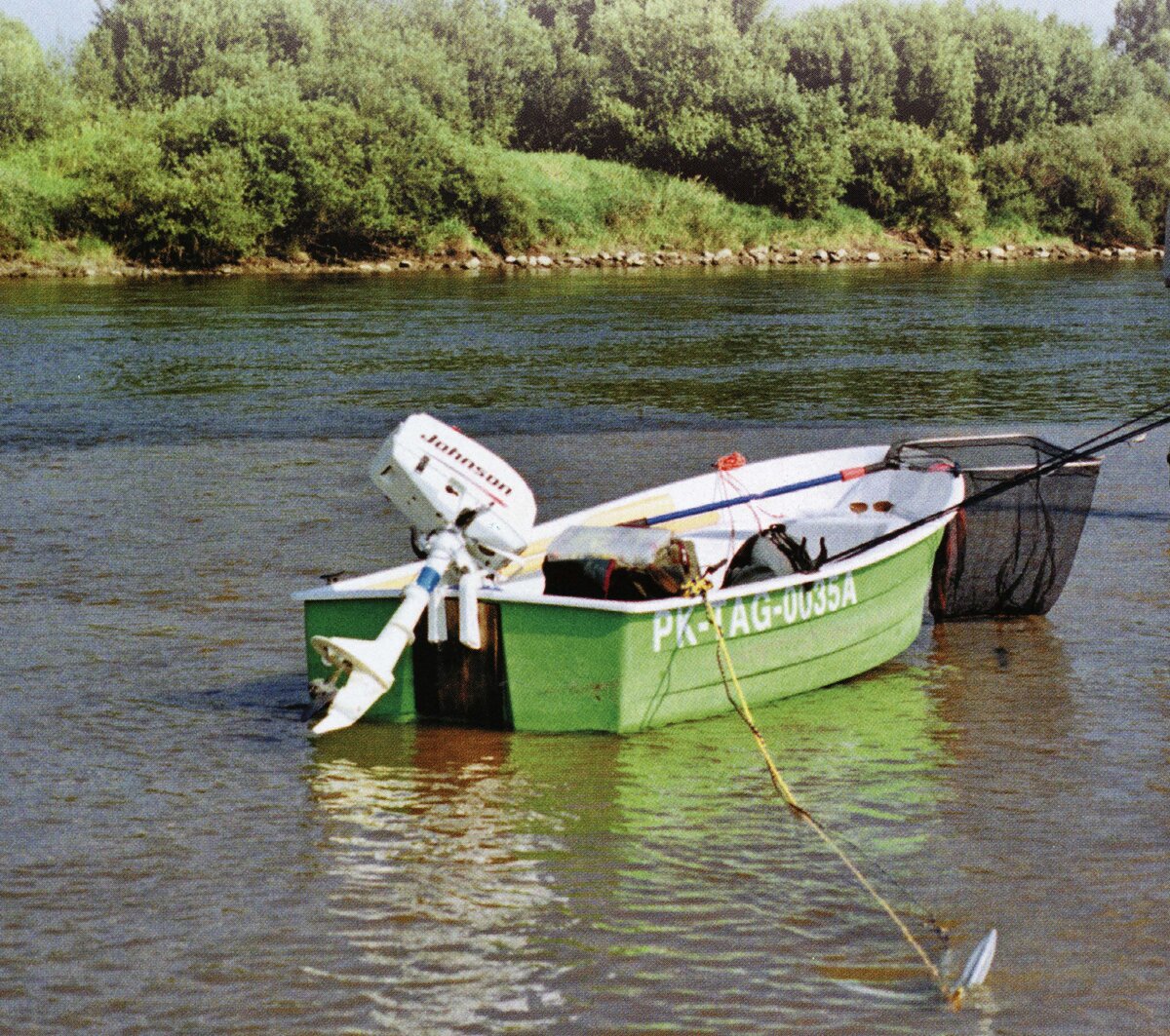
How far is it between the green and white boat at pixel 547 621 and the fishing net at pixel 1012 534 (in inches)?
61.6

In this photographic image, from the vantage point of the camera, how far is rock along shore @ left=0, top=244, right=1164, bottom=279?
59.3 metres

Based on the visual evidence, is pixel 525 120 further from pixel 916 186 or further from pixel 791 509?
pixel 791 509

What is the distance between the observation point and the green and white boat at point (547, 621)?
840 centimetres

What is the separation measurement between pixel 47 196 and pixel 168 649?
53.2m

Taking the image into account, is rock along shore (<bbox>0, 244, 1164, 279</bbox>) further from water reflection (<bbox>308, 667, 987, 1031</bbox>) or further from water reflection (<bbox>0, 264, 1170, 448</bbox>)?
water reflection (<bbox>308, 667, 987, 1031</bbox>)

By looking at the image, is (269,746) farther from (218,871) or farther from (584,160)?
(584,160)

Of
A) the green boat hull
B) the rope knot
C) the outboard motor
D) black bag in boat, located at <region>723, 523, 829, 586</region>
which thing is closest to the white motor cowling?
the outboard motor

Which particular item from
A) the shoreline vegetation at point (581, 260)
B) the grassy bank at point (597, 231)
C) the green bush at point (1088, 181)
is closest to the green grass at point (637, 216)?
the grassy bank at point (597, 231)

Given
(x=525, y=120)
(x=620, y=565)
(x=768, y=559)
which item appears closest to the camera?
(x=620, y=565)

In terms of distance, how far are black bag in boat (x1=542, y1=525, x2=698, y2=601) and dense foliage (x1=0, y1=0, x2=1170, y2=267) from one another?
53233mm

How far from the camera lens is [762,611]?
909cm

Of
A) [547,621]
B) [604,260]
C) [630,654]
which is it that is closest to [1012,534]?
[630,654]

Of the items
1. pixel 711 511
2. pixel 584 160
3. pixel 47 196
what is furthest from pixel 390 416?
pixel 584 160

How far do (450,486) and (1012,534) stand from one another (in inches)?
177
